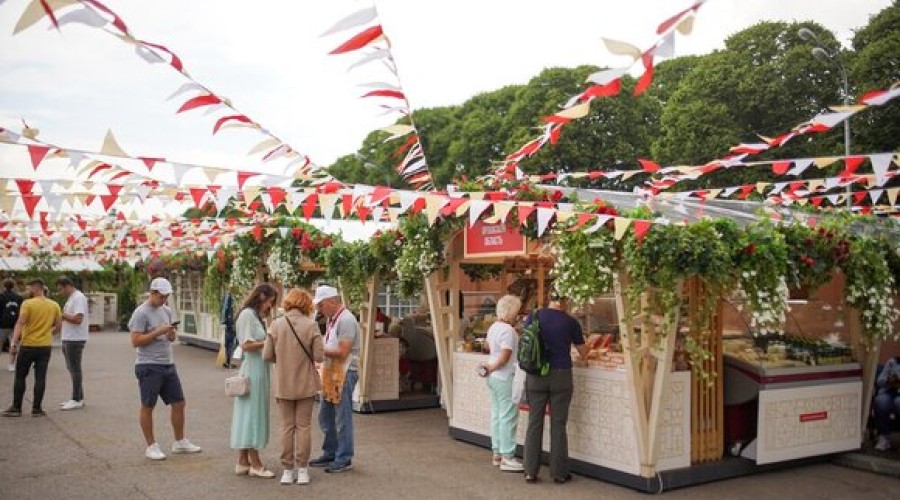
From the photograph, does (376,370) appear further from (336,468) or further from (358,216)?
(336,468)

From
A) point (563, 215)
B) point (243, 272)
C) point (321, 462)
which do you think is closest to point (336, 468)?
point (321, 462)

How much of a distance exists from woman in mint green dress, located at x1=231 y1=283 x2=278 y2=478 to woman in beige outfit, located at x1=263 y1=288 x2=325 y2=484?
10.4 inches

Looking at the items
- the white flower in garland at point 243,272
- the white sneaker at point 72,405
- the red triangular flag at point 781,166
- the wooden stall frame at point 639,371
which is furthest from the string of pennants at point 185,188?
the white flower in garland at point 243,272

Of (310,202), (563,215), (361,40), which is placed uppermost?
(361,40)

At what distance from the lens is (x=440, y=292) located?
9594mm

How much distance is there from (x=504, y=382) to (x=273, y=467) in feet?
7.67

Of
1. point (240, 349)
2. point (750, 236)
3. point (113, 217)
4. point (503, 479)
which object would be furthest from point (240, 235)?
point (750, 236)

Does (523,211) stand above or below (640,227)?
above

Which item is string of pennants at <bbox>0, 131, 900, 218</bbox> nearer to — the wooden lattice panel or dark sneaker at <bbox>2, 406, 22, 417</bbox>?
the wooden lattice panel

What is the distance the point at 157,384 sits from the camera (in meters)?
7.45

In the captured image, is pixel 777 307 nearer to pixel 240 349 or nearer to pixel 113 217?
pixel 240 349

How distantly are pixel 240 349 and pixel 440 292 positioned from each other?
126 inches

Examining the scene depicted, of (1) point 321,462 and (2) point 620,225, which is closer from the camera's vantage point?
(2) point 620,225

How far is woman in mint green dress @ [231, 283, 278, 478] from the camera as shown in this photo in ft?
22.3
